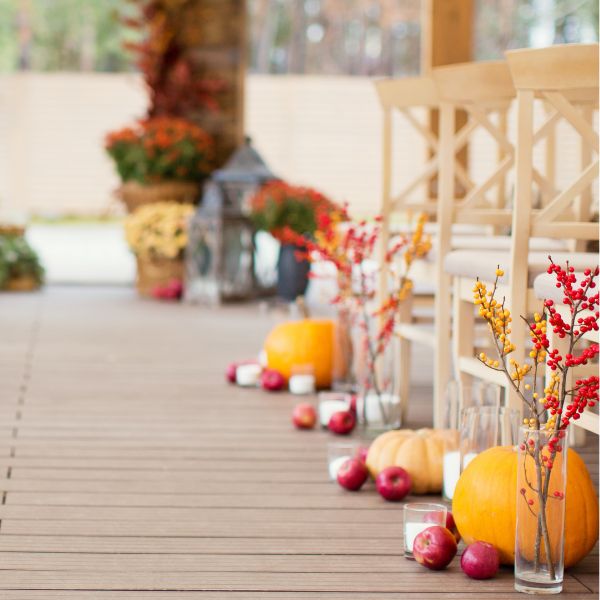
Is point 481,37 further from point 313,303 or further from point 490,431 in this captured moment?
point 490,431

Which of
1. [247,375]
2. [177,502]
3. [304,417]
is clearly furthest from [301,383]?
[177,502]

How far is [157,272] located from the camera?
750 centimetres

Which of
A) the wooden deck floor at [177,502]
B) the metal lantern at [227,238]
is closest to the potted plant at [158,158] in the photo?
the metal lantern at [227,238]

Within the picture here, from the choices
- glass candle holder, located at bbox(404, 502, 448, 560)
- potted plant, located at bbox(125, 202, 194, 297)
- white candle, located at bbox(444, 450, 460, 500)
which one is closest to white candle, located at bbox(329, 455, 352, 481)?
white candle, located at bbox(444, 450, 460, 500)

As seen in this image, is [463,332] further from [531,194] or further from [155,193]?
[155,193]

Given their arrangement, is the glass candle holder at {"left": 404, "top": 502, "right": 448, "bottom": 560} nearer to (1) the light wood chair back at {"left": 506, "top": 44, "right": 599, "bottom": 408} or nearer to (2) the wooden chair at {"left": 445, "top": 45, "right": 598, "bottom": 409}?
(2) the wooden chair at {"left": 445, "top": 45, "right": 598, "bottom": 409}

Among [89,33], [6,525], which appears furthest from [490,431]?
[89,33]

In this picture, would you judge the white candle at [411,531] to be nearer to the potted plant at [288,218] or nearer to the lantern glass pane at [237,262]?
the potted plant at [288,218]

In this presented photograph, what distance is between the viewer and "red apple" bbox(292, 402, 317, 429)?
351 centimetres

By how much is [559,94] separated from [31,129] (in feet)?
21.5

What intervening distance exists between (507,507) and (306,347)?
6.49 feet

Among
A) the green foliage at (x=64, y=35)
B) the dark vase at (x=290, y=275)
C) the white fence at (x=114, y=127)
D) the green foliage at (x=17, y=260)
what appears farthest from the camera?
the white fence at (x=114, y=127)

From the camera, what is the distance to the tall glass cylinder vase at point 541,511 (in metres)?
2.07

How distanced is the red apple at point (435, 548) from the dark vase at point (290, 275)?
4672 millimetres
